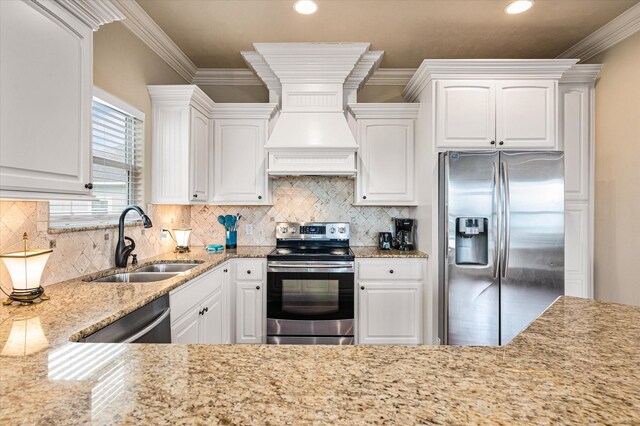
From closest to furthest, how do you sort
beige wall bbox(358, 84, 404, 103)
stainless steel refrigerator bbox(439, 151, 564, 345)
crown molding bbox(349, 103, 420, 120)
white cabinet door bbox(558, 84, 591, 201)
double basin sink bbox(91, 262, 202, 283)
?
double basin sink bbox(91, 262, 202, 283) < stainless steel refrigerator bbox(439, 151, 564, 345) < white cabinet door bbox(558, 84, 591, 201) < crown molding bbox(349, 103, 420, 120) < beige wall bbox(358, 84, 404, 103)

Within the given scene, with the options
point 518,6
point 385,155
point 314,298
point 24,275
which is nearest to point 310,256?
point 314,298

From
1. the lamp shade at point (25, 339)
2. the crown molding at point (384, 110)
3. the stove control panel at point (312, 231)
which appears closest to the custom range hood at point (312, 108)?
the crown molding at point (384, 110)

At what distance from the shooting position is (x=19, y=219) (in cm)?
158

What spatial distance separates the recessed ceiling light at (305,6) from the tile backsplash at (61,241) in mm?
1928

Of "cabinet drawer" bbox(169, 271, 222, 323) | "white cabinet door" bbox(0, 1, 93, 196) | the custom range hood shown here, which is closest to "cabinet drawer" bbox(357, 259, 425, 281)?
the custom range hood

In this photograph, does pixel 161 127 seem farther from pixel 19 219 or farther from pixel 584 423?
pixel 584 423

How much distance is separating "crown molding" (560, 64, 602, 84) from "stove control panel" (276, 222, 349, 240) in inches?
92.1

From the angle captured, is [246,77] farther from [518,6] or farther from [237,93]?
[518,6]

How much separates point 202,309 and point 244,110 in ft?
6.32

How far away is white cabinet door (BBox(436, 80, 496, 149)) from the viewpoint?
272 centimetres

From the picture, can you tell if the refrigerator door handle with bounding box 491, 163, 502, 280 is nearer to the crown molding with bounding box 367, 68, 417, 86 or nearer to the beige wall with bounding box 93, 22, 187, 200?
the crown molding with bounding box 367, 68, 417, 86

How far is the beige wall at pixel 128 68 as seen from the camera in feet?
7.07

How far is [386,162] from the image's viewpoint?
3244 millimetres

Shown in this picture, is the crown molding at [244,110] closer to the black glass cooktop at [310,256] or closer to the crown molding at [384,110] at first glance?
the crown molding at [384,110]
